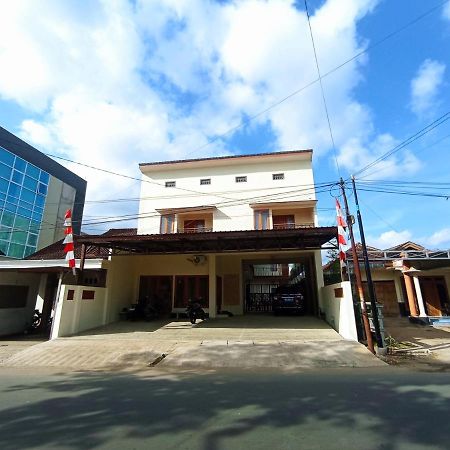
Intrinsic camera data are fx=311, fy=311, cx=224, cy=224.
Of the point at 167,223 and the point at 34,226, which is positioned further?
the point at 34,226

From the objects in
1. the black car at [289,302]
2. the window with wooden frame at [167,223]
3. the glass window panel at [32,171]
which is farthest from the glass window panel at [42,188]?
the black car at [289,302]

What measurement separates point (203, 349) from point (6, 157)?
24.8 m

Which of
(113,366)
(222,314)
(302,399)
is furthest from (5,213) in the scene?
(302,399)

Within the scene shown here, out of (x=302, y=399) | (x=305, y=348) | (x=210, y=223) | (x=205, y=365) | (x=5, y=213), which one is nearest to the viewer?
(x=302, y=399)

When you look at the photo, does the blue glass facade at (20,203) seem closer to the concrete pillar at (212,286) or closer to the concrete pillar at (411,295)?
the concrete pillar at (212,286)

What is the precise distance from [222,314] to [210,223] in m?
5.28

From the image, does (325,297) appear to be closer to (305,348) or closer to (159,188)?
(305,348)

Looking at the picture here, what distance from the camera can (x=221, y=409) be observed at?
4.02m

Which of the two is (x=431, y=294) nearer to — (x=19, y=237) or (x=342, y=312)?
(x=342, y=312)

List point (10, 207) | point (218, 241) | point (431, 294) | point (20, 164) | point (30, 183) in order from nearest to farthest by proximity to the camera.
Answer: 1. point (218, 241)
2. point (431, 294)
3. point (10, 207)
4. point (20, 164)
5. point (30, 183)

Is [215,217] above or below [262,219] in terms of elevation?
above

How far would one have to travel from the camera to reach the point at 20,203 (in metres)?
26.1

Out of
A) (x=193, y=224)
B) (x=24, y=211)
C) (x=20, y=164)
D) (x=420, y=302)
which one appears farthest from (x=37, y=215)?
(x=420, y=302)

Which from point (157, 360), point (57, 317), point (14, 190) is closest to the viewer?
point (157, 360)
